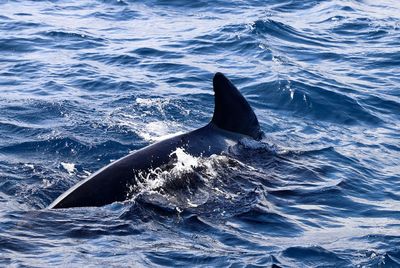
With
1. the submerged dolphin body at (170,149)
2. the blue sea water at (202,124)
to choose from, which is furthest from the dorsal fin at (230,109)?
the blue sea water at (202,124)

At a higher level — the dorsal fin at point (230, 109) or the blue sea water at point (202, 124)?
the dorsal fin at point (230, 109)

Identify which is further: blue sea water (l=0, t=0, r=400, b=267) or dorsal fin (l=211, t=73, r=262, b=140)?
dorsal fin (l=211, t=73, r=262, b=140)

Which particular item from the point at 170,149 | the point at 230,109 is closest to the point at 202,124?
the point at 230,109

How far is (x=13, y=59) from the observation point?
71.5 ft

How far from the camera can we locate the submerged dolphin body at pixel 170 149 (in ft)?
35.3

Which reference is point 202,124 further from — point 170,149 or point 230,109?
point 170,149

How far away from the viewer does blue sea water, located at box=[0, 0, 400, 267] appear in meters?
9.85

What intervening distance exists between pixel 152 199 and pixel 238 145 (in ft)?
8.90

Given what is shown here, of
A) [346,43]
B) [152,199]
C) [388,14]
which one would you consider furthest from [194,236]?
[388,14]

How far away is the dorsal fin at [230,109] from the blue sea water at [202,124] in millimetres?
380

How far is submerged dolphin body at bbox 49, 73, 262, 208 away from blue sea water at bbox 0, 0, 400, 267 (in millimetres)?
218

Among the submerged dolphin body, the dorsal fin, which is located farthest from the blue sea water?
the dorsal fin

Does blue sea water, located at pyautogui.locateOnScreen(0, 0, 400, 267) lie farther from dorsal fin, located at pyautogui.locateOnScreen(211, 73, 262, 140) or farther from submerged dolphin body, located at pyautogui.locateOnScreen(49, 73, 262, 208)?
dorsal fin, located at pyautogui.locateOnScreen(211, 73, 262, 140)

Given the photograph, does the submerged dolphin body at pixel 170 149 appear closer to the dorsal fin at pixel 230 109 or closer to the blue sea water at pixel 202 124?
the dorsal fin at pixel 230 109
